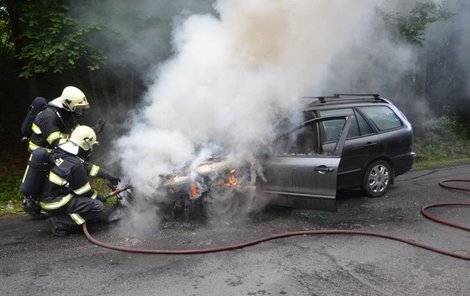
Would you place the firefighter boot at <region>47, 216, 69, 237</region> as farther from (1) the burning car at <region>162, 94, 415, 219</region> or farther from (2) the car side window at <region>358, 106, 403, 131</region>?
(2) the car side window at <region>358, 106, 403, 131</region>

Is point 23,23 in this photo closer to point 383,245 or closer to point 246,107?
point 246,107

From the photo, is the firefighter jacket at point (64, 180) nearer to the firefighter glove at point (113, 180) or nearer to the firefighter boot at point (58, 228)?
the firefighter boot at point (58, 228)

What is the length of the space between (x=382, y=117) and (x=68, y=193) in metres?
4.95

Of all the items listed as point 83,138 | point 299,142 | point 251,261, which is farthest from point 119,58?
point 251,261

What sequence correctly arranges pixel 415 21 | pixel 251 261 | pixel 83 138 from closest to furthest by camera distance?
pixel 251 261 → pixel 83 138 → pixel 415 21

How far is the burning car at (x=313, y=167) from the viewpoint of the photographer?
5422 millimetres

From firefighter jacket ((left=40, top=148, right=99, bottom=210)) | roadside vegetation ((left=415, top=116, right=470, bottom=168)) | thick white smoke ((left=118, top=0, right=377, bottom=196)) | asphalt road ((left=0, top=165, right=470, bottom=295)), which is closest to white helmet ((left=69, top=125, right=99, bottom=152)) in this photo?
firefighter jacket ((left=40, top=148, right=99, bottom=210))

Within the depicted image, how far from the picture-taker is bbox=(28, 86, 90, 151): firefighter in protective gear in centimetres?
574

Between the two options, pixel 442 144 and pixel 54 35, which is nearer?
pixel 54 35

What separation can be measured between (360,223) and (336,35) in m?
2.90

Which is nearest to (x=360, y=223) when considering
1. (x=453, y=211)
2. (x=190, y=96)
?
(x=453, y=211)

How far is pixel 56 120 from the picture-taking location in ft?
19.0

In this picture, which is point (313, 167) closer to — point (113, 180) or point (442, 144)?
point (113, 180)

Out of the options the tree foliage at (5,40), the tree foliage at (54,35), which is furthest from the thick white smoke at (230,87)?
the tree foliage at (5,40)
